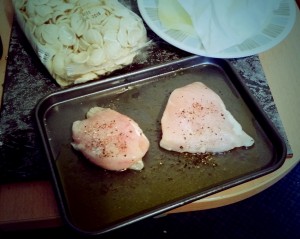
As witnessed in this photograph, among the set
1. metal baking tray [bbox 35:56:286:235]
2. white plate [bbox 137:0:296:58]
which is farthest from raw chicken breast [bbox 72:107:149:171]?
white plate [bbox 137:0:296:58]

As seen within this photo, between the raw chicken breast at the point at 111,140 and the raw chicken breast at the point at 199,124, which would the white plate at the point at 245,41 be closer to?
the raw chicken breast at the point at 199,124

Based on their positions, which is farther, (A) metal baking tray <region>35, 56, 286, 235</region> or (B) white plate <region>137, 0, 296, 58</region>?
(B) white plate <region>137, 0, 296, 58</region>

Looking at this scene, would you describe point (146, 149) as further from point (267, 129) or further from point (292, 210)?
point (292, 210)

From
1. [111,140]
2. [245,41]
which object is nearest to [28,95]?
[111,140]

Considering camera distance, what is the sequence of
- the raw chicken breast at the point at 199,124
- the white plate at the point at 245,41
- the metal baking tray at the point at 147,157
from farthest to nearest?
1. the white plate at the point at 245,41
2. the raw chicken breast at the point at 199,124
3. the metal baking tray at the point at 147,157

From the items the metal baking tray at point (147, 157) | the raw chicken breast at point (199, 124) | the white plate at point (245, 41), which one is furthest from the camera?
the white plate at point (245, 41)

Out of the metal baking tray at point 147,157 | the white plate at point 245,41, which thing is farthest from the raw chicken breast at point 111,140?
the white plate at point 245,41

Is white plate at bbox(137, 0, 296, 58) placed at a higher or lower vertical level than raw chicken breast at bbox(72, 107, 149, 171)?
higher

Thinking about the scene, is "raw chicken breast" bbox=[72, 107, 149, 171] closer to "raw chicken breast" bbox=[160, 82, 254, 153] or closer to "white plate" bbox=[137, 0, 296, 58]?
"raw chicken breast" bbox=[160, 82, 254, 153]
